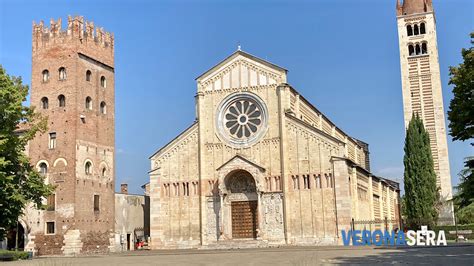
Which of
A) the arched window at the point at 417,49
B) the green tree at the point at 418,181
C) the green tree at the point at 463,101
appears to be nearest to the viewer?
the green tree at the point at 463,101

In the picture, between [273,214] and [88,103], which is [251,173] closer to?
[273,214]

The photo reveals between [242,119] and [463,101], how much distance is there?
902 inches

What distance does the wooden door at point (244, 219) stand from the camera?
41594 millimetres

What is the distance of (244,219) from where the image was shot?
138 feet

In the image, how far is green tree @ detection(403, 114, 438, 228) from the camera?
5084cm

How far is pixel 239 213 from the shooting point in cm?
4212

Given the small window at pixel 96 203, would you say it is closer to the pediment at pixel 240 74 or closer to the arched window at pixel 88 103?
the arched window at pixel 88 103

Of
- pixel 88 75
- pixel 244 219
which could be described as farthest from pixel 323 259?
pixel 88 75

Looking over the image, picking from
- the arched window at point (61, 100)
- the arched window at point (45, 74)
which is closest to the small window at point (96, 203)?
the arched window at point (61, 100)

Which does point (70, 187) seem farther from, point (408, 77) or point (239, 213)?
point (408, 77)

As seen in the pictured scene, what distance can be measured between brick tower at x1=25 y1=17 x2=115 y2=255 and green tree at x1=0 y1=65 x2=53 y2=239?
871 centimetres

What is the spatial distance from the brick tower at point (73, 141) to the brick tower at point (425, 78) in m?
36.9

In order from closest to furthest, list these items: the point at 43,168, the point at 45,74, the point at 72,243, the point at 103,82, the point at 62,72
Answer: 1. the point at 72,243
2. the point at 43,168
3. the point at 62,72
4. the point at 45,74
5. the point at 103,82

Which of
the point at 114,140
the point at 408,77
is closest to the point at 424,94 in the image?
the point at 408,77
